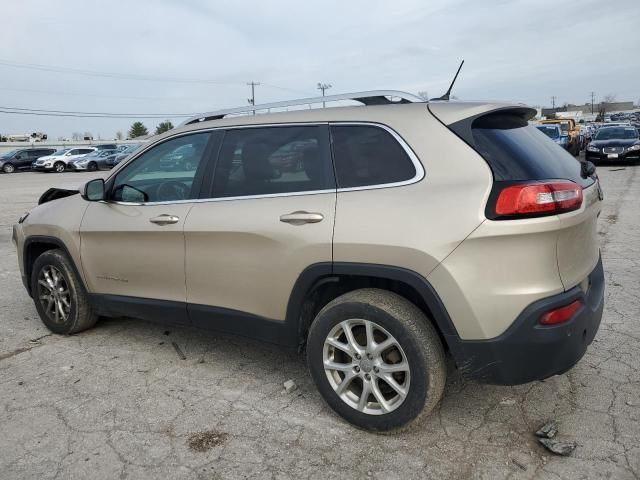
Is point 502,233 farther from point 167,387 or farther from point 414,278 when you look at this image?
point 167,387

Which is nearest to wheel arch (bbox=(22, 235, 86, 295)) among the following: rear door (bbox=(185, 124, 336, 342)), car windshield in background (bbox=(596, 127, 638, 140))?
rear door (bbox=(185, 124, 336, 342))

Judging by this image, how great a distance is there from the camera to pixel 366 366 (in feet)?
9.10

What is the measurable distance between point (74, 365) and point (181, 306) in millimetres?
1021

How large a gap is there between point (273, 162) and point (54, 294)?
243 cm

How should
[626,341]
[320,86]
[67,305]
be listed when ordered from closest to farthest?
1. [626,341]
2. [67,305]
3. [320,86]

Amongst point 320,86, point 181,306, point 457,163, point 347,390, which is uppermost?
point 320,86

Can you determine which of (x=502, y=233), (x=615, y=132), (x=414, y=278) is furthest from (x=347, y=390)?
(x=615, y=132)

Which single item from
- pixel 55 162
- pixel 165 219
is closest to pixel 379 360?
pixel 165 219

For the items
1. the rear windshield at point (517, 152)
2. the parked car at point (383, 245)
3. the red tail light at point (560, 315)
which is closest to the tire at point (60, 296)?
the parked car at point (383, 245)

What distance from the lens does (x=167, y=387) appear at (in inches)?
136

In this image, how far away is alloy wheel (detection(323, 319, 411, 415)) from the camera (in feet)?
8.89

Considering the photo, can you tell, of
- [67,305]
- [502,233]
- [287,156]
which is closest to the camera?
[502,233]

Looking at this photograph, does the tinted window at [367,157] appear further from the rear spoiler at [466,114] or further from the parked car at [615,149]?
the parked car at [615,149]

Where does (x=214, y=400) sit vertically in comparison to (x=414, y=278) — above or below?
below
